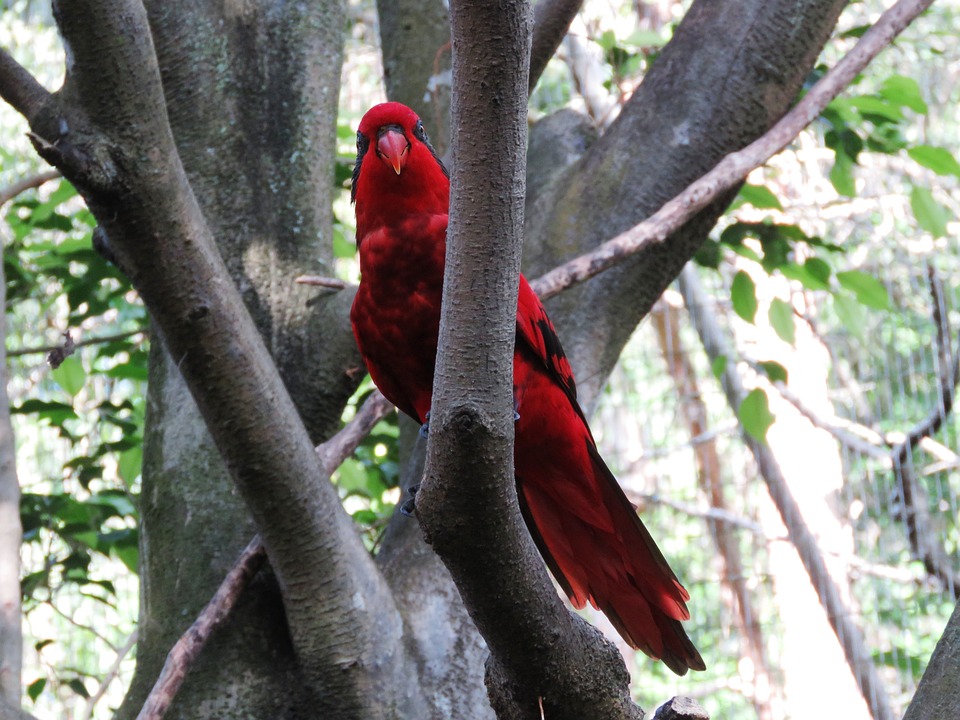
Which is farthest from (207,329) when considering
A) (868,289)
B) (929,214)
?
(929,214)

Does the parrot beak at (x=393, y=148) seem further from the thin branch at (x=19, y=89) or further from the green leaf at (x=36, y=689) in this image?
the green leaf at (x=36, y=689)

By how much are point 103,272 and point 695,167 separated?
Answer: 1774 millimetres

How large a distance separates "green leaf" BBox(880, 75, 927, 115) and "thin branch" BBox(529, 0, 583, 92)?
994mm

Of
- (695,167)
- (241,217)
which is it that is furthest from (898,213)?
(241,217)

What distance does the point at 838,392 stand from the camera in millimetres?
6441

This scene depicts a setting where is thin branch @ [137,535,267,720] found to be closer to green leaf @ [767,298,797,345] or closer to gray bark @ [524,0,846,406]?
gray bark @ [524,0,846,406]

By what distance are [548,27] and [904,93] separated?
1102 millimetres

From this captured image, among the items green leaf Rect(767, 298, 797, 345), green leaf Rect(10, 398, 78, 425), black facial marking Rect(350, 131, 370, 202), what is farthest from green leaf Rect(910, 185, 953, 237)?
green leaf Rect(10, 398, 78, 425)

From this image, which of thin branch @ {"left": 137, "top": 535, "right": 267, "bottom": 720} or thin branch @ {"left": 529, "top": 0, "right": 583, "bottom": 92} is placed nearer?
thin branch @ {"left": 137, "top": 535, "right": 267, "bottom": 720}

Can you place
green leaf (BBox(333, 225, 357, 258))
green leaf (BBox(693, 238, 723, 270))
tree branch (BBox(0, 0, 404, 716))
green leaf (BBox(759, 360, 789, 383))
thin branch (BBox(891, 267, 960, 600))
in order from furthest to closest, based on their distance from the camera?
thin branch (BBox(891, 267, 960, 600))
green leaf (BBox(333, 225, 357, 258))
green leaf (BBox(693, 238, 723, 270))
green leaf (BBox(759, 360, 789, 383))
tree branch (BBox(0, 0, 404, 716))

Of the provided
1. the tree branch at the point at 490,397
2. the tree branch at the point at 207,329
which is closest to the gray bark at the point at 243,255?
the tree branch at the point at 207,329

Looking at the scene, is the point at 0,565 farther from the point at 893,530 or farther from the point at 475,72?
the point at 893,530

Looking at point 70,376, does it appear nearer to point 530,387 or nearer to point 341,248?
point 341,248

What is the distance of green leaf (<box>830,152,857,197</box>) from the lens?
3086 millimetres
